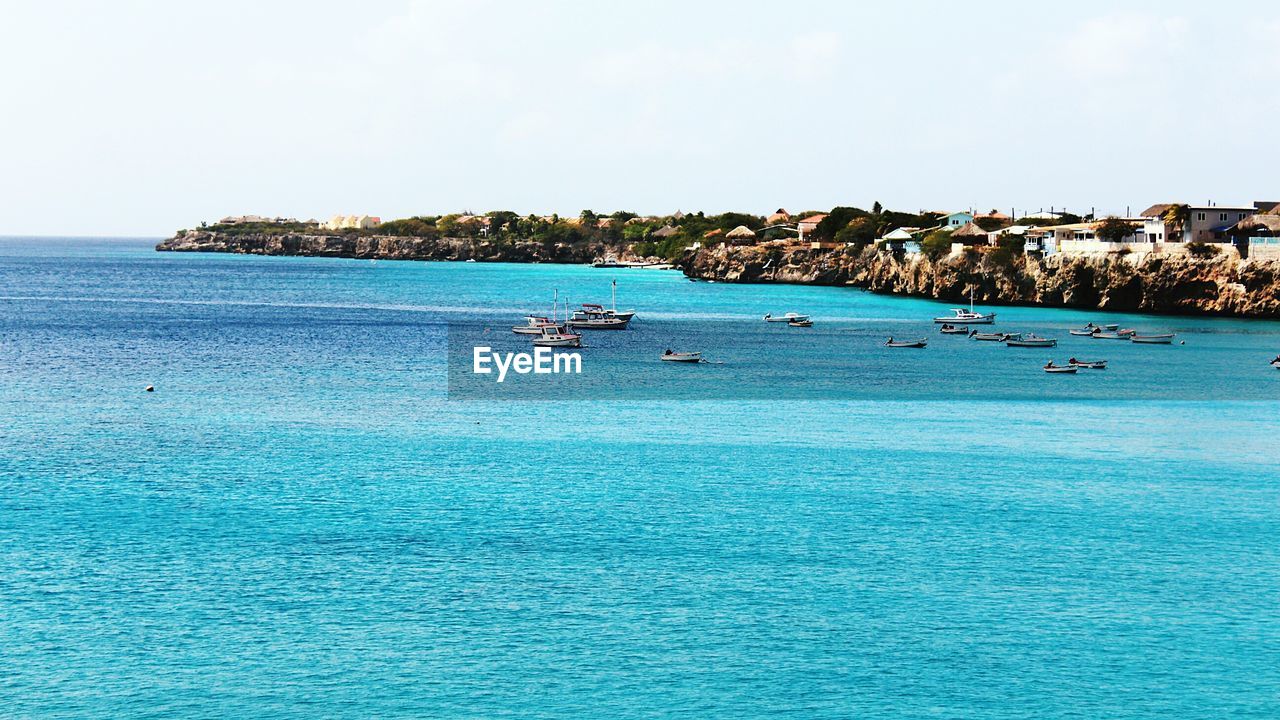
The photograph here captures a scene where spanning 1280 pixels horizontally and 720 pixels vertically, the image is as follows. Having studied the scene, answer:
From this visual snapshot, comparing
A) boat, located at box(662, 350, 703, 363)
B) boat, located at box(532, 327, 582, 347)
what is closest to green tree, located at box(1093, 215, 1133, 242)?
boat, located at box(532, 327, 582, 347)

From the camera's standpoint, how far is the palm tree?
158250mm

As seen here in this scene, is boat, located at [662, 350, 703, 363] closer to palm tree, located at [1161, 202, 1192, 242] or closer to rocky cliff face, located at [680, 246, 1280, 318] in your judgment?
rocky cliff face, located at [680, 246, 1280, 318]

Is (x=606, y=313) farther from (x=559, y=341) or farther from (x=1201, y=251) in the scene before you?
(x=1201, y=251)

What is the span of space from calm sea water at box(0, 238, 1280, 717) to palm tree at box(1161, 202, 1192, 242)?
270ft

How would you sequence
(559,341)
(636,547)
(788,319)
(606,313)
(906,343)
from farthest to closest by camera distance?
1. (788,319)
2. (606,313)
3. (906,343)
4. (559,341)
5. (636,547)

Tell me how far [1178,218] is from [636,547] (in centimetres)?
13578

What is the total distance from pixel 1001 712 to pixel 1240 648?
801cm

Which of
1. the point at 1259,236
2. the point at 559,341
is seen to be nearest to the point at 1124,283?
the point at 1259,236

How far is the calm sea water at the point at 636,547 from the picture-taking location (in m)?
29.8

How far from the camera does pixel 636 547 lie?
40.8 meters

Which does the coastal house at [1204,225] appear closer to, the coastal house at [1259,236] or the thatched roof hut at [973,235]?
the coastal house at [1259,236]

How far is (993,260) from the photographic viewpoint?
17225cm

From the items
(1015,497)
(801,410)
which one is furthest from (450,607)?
(801,410)

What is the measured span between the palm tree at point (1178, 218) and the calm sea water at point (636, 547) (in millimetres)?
82388
